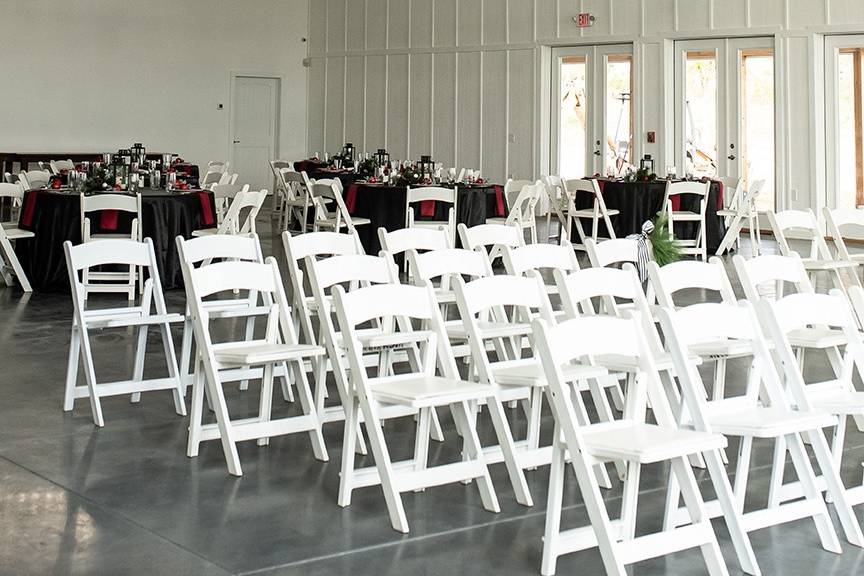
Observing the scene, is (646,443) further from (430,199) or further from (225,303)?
(430,199)

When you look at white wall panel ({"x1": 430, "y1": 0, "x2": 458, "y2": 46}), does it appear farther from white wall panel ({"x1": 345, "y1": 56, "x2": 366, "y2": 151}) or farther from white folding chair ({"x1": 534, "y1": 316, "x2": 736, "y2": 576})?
white folding chair ({"x1": 534, "y1": 316, "x2": 736, "y2": 576})

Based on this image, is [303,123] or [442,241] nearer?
[442,241]

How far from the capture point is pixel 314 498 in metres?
4.37

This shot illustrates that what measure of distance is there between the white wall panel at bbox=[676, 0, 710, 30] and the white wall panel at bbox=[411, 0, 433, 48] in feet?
17.2

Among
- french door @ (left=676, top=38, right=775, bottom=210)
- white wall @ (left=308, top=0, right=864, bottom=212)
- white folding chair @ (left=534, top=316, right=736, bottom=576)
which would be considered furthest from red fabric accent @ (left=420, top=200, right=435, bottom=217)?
white folding chair @ (left=534, top=316, right=736, bottom=576)

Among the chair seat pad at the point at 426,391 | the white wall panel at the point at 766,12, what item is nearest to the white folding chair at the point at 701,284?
the chair seat pad at the point at 426,391

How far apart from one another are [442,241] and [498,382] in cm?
256

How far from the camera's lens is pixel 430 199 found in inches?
469

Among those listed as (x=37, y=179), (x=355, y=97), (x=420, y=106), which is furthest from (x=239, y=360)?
(x=355, y=97)

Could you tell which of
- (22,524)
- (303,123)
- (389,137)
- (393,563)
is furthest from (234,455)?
(303,123)

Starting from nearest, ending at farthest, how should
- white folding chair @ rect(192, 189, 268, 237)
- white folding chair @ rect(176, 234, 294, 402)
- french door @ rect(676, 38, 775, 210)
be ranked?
white folding chair @ rect(176, 234, 294, 402)
white folding chair @ rect(192, 189, 268, 237)
french door @ rect(676, 38, 775, 210)

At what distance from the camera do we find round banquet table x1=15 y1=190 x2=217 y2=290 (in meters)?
10.3

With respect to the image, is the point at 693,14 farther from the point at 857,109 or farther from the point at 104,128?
the point at 104,128

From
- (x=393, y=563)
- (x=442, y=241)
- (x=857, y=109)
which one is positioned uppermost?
(x=857, y=109)
